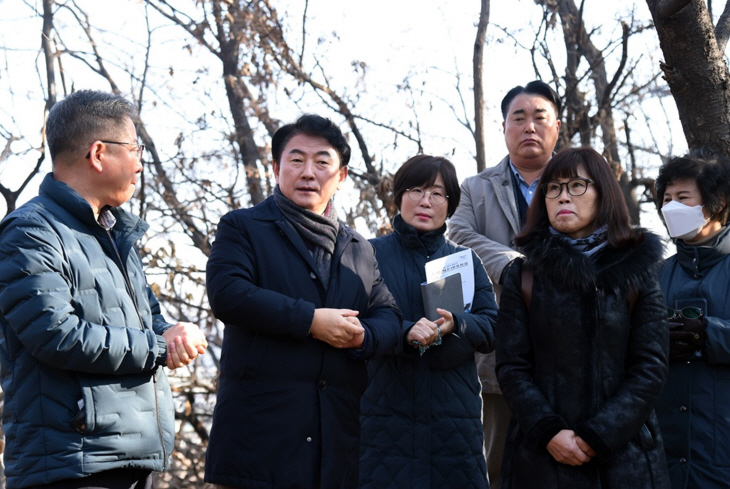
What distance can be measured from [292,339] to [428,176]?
55.1 inches

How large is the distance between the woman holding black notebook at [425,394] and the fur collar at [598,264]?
0.65 meters

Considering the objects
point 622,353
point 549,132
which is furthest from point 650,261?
point 549,132

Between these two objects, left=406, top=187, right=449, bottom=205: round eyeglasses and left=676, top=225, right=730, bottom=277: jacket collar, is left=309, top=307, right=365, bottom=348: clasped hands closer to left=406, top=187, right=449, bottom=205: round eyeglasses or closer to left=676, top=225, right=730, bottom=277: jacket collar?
left=406, top=187, right=449, bottom=205: round eyeglasses

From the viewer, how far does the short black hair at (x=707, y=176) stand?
3.60 meters

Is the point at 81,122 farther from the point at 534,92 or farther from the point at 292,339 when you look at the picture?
the point at 534,92

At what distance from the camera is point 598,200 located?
3367 millimetres

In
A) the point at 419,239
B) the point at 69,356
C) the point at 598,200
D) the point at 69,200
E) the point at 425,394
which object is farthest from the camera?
the point at 419,239

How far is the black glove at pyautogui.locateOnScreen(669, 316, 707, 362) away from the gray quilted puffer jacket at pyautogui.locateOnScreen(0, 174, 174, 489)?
2044 millimetres

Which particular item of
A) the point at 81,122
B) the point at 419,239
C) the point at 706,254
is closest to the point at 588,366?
the point at 706,254

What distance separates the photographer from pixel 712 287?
11.3 feet

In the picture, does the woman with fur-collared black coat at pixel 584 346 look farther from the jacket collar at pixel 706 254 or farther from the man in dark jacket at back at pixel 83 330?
the man in dark jacket at back at pixel 83 330

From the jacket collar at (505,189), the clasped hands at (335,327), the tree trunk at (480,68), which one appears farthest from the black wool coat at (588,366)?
the tree trunk at (480,68)

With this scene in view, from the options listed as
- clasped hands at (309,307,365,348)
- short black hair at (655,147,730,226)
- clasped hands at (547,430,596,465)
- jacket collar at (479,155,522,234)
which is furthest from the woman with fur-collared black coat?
jacket collar at (479,155,522,234)

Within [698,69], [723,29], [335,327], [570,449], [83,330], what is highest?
[723,29]
